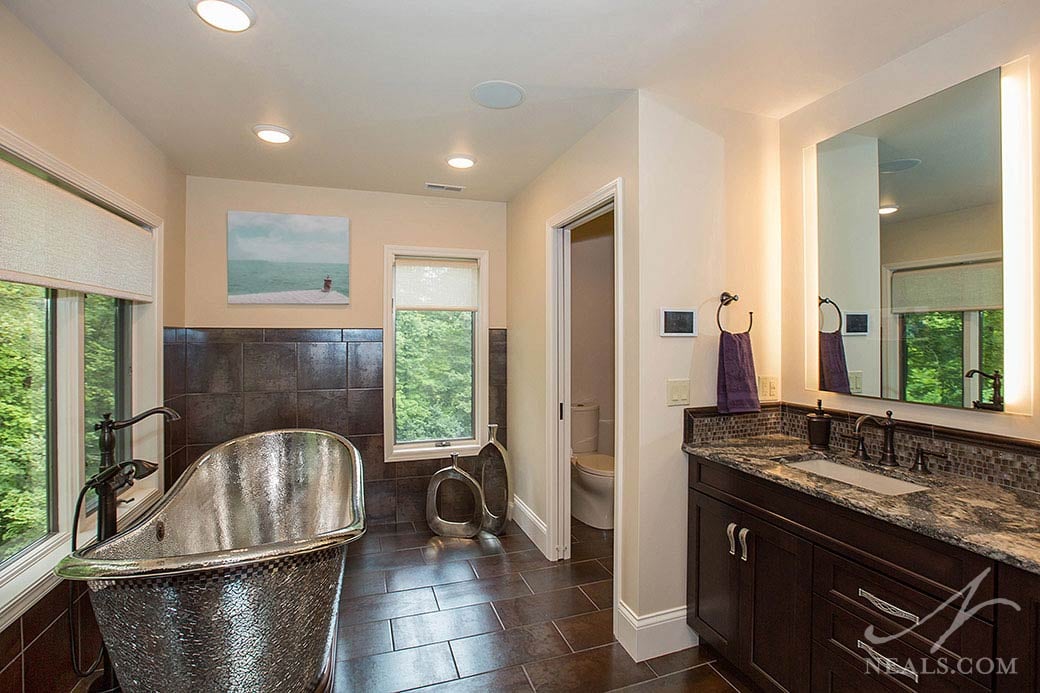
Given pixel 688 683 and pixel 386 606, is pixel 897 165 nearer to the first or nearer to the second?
pixel 688 683

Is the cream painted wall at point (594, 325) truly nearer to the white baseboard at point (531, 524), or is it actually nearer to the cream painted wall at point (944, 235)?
the white baseboard at point (531, 524)

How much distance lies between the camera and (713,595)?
2143mm

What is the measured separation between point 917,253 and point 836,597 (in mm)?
1353

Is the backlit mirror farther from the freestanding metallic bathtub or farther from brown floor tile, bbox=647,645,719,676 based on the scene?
the freestanding metallic bathtub

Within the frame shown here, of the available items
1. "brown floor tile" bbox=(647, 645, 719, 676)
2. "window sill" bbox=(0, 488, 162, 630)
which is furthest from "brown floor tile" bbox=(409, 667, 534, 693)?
"window sill" bbox=(0, 488, 162, 630)

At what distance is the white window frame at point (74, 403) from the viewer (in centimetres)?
174

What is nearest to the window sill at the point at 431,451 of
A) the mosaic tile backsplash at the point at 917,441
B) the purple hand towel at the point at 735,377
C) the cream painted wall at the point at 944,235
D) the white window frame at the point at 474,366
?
the white window frame at the point at 474,366

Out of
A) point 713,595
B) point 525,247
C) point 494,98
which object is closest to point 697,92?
point 494,98

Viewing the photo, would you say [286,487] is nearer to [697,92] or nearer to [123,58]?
[123,58]

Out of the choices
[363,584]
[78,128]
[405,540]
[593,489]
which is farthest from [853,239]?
[78,128]

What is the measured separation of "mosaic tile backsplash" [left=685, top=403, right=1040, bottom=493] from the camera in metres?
1.62

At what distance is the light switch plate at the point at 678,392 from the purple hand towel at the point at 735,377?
0.16 m

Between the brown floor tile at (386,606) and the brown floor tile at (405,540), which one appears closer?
the brown floor tile at (386,606)

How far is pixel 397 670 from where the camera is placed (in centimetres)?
214
